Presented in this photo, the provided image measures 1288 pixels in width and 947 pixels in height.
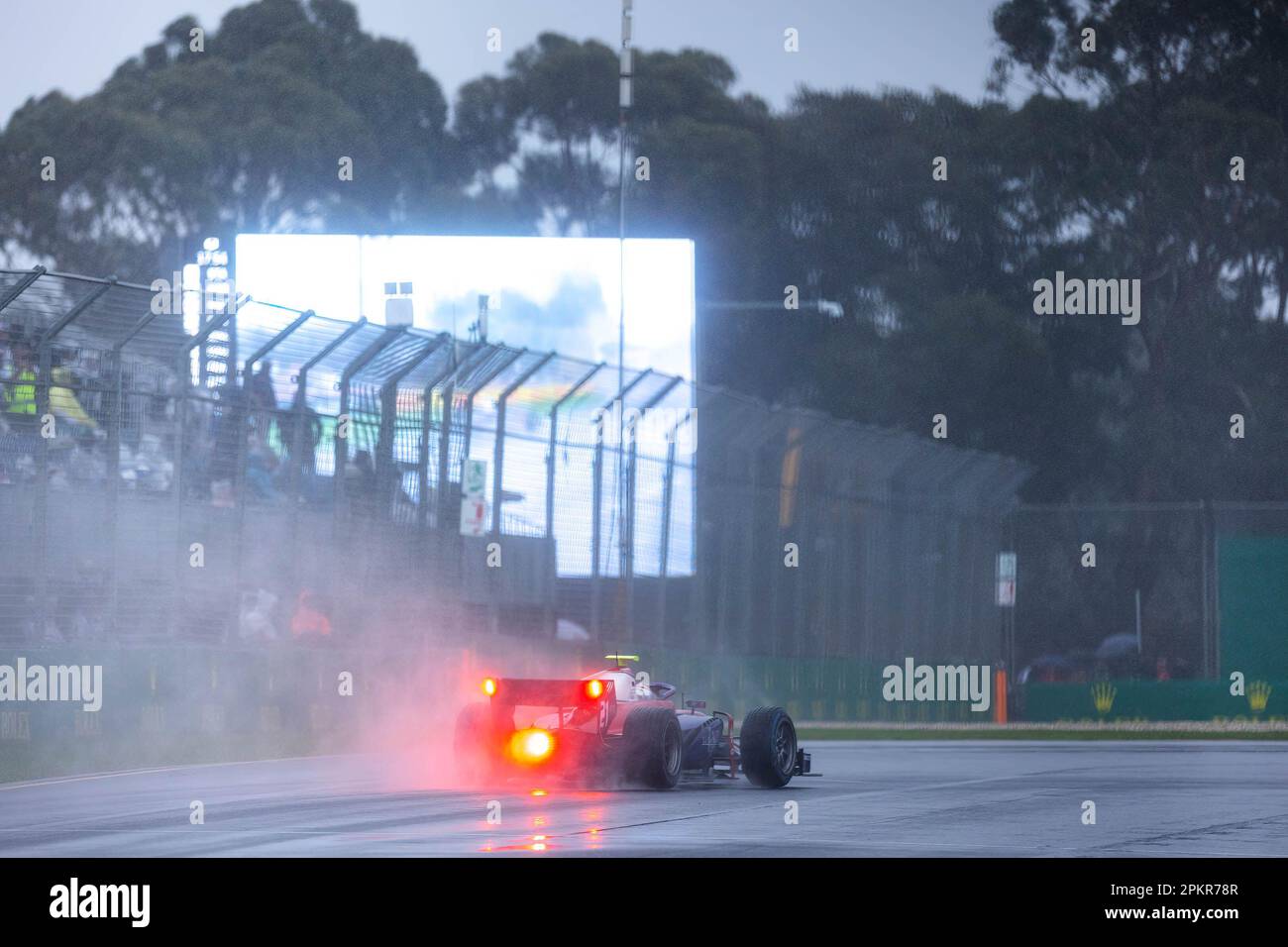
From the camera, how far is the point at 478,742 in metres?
13.8

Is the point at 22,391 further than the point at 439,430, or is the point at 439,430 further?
the point at 439,430

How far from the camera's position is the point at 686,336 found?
41.2 meters

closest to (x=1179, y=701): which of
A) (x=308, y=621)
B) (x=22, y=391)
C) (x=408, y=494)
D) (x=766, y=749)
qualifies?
(x=408, y=494)

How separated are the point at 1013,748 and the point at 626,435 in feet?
20.9

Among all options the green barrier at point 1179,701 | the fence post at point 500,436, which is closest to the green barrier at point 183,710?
the fence post at point 500,436

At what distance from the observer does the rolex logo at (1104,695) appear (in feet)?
96.7

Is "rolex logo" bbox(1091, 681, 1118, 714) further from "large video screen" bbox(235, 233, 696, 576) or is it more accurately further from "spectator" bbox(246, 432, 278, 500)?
"spectator" bbox(246, 432, 278, 500)

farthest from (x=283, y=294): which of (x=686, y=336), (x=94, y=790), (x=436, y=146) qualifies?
(x=94, y=790)

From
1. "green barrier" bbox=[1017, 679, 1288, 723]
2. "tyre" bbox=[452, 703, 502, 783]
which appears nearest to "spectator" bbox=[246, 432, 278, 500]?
"tyre" bbox=[452, 703, 502, 783]

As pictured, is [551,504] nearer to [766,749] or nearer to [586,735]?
[766,749]

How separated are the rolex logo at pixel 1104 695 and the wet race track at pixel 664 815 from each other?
39.8 ft

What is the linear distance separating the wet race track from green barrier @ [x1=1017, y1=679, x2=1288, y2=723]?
11.7 metres

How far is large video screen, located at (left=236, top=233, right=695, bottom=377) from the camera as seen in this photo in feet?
135

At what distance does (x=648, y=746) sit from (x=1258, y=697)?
17.3 meters
